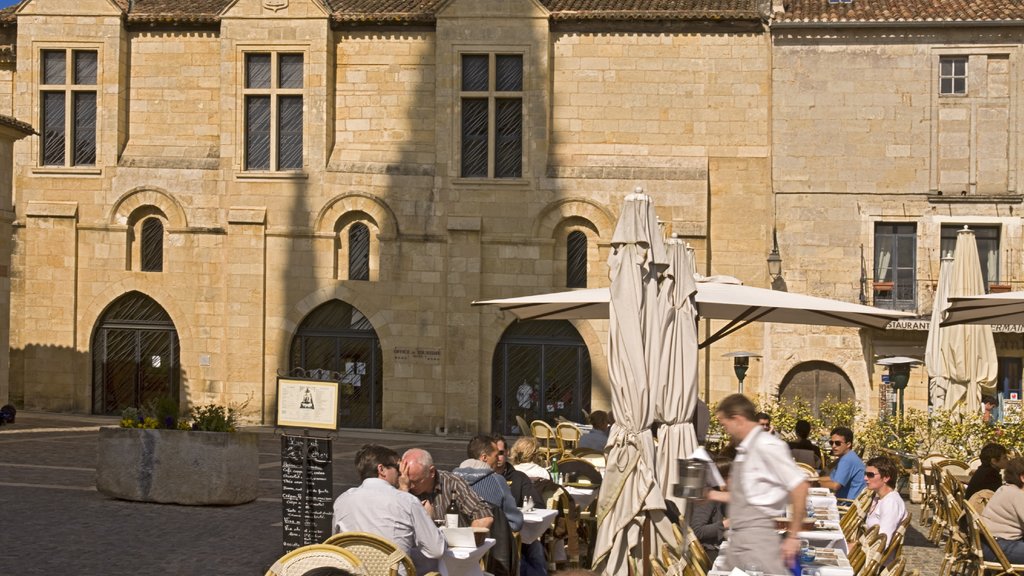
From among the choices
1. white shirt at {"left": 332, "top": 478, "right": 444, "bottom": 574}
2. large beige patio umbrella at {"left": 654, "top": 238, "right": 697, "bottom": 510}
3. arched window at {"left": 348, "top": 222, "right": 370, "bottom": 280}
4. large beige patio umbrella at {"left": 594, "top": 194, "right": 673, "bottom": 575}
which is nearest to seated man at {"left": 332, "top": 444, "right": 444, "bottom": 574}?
white shirt at {"left": 332, "top": 478, "right": 444, "bottom": 574}

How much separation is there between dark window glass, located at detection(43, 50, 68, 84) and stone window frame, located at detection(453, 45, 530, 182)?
8.70 metres

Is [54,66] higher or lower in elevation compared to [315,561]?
higher

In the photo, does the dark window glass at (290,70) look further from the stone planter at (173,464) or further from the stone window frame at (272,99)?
the stone planter at (173,464)

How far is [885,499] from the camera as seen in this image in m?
10.1

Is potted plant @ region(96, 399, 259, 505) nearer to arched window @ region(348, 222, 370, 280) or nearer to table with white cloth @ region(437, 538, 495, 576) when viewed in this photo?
table with white cloth @ region(437, 538, 495, 576)

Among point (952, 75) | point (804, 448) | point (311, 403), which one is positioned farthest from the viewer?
point (952, 75)

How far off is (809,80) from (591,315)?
44.6 ft

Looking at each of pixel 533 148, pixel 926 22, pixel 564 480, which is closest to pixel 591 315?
pixel 564 480

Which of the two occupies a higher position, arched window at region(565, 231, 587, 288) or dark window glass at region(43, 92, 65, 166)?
dark window glass at region(43, 92, 65, 166)

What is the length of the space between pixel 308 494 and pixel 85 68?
2136 cm

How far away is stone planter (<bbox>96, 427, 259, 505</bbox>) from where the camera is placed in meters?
14.8

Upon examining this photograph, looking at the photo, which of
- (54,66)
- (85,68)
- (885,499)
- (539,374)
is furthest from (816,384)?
(885,499)

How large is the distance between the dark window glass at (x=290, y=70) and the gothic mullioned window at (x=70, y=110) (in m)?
4.18

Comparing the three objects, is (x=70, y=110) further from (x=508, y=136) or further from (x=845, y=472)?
(x=845, y=472)
